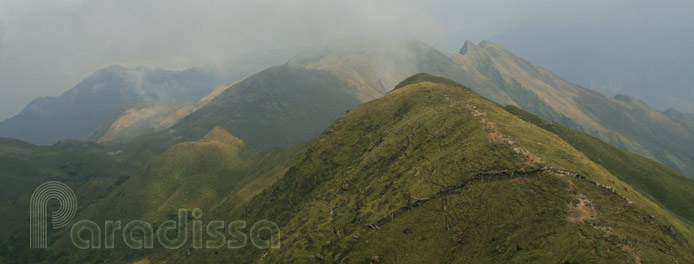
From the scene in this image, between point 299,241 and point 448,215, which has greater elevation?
point 448,215

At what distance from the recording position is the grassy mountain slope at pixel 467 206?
169 feet

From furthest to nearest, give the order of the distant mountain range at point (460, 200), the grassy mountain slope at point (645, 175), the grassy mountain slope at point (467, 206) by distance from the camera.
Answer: the grassy mountain slope at point (645, 175) → the distant mountain range at point (460, 200) → the grassy mountain slope at point (467, 206)

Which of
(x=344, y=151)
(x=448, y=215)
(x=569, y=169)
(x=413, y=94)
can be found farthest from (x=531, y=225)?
(x=413, y=94)

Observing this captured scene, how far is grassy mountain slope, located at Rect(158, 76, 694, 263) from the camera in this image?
51.4 m

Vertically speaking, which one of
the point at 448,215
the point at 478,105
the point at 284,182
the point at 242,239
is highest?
the point at 478,105

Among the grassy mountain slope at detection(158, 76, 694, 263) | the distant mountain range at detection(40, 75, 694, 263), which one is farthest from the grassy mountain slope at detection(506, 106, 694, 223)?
the grassy mountain slope at detection(158, 76, 694, 263)

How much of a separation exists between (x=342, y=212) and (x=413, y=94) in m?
74.5

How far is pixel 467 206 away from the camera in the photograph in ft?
211

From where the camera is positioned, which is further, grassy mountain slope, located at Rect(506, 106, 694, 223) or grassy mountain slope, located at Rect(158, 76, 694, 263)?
grassy mountain slope, located at Rect(506, 106, 694, 223)

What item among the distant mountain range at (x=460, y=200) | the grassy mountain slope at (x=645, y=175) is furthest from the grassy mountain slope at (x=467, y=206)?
the grassy mountain slope at (x=645, y=175)

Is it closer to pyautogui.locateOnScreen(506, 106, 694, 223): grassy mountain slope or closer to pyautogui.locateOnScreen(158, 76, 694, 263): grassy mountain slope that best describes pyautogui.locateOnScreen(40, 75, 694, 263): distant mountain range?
pyautogui.locateOnScreen(158, 76, 694, 263): grassy mountain slope

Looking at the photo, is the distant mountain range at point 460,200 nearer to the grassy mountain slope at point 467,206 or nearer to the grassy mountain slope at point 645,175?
the grassy mountain slope at point 467,206

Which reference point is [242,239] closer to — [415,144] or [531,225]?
[415,144]

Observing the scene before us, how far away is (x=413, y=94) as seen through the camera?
493 feet
